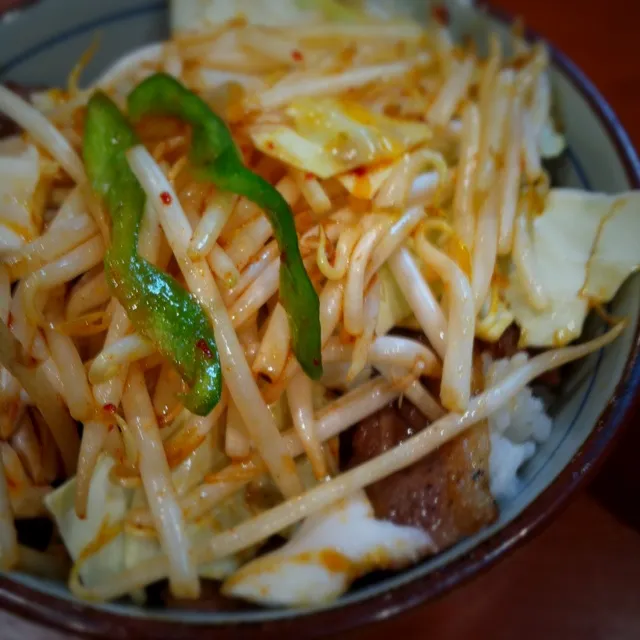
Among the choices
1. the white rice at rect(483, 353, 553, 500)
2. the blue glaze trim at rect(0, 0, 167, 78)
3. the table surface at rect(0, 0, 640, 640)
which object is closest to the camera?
the white rice at rect(483, 353, 553, 500)

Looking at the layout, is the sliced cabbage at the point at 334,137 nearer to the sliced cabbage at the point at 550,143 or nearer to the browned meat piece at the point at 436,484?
the sliced cabbage at the point at 550,143

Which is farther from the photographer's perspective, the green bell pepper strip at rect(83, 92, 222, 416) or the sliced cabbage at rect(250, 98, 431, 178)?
the sliced cabbage at rect(250, 98, 431, 178)

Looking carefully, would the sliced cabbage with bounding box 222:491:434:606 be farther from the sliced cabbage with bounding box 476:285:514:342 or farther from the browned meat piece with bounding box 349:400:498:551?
the sliced cabbage with bounding box 476:285:514:342

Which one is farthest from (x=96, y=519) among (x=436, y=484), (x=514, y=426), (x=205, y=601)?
(x=514, y=426)

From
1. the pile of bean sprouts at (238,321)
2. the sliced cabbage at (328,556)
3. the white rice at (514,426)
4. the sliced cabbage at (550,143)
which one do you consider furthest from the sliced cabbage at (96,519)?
the sliced cabbage at (550,143)

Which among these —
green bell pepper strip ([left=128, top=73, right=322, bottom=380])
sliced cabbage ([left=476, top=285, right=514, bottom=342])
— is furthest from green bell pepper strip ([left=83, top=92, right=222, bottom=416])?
sliced cabbage ([left=476, top=285, right=514, bottom=342])

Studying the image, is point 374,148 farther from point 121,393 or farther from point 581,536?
point 581,536

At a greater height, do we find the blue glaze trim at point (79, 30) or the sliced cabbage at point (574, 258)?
the blue glaze trim at point (79, 30)
